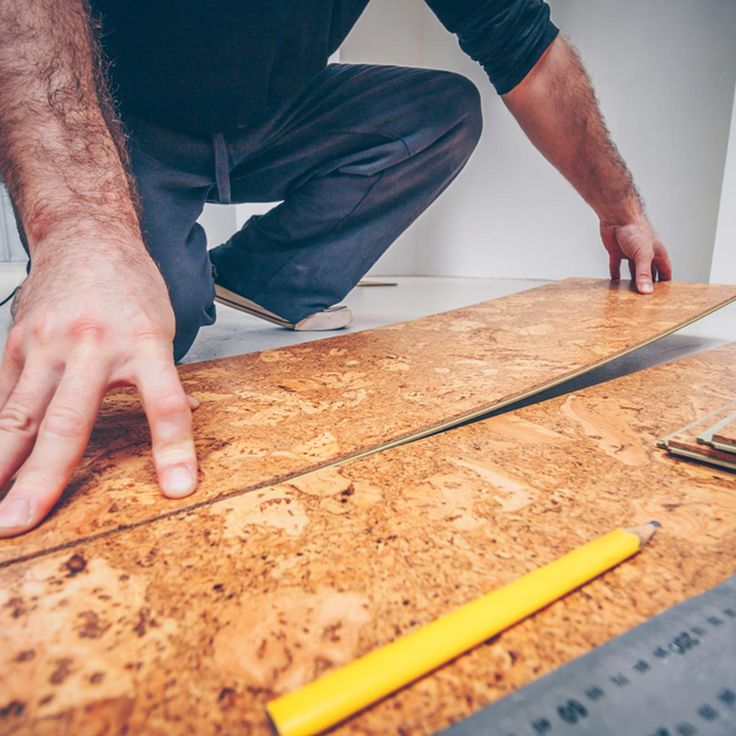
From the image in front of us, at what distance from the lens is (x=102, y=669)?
1.12ft

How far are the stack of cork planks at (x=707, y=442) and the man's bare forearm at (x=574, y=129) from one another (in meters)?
1.06

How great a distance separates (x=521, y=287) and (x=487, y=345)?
6.04 feet

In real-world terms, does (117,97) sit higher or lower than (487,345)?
higher

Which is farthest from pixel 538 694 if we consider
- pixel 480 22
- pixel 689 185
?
pixel 689 185

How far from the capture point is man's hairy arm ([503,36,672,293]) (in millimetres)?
1443

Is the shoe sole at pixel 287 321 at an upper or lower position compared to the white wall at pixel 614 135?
lower

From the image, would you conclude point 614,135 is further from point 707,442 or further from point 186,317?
point 707,442

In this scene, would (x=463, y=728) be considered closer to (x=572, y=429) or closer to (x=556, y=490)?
(x=556, y=490)

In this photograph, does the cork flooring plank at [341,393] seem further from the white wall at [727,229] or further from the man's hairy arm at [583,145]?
the white wall at [727,229]

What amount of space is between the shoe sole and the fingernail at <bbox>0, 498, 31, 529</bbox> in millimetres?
1195

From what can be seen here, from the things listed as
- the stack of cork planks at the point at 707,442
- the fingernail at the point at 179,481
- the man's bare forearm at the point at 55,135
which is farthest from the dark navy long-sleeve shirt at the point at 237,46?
the stack of cork planks at the point at 707,442

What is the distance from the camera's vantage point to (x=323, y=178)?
154 centimetres

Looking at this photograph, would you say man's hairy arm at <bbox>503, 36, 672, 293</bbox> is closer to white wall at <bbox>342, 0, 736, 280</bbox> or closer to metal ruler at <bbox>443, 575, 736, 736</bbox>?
white wall at <bbox>342, 0, 736, 280</bbox>

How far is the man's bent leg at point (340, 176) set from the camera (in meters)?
1.49
